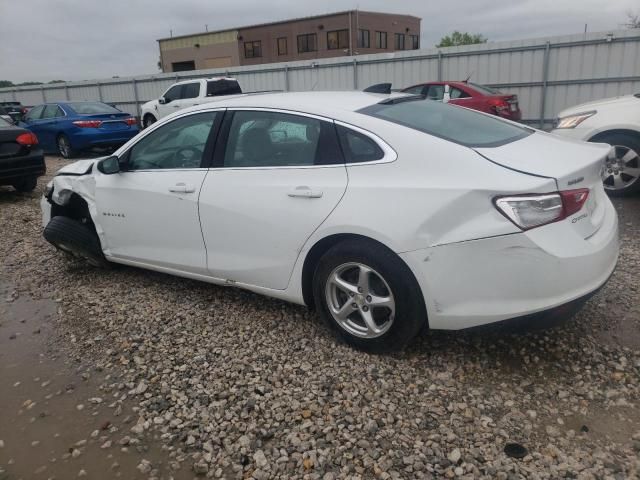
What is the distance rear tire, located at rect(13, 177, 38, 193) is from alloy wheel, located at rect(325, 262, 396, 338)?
7725 millimetres

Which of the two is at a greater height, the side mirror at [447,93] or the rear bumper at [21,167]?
the side mirror at [447,93]

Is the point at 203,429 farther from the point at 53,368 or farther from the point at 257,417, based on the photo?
the point at 53,368

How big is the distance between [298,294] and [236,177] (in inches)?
35.1

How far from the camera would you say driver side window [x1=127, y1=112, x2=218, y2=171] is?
388 cm

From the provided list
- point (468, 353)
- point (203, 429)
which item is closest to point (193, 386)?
point (203, 429)

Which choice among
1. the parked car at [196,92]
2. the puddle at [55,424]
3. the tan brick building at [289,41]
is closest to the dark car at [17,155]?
the puddle at [55,424]

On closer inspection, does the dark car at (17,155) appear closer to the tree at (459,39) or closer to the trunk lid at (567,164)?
the trunk lid at (567,164)

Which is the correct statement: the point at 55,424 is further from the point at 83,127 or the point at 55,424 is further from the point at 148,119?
the point at 148,119

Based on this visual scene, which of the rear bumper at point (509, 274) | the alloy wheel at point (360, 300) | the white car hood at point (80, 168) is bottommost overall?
the alloy wheel at point (360, 300)

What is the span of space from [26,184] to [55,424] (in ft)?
24.9

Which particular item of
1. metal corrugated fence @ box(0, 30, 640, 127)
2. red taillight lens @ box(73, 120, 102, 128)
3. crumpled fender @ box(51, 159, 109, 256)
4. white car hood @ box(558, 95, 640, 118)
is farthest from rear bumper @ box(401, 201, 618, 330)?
red taillight lens @ box(73, 120, 102, 128)

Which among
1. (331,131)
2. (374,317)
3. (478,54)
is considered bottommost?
(374,317)

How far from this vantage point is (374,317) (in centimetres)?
316

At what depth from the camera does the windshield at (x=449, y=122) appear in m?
3.10
